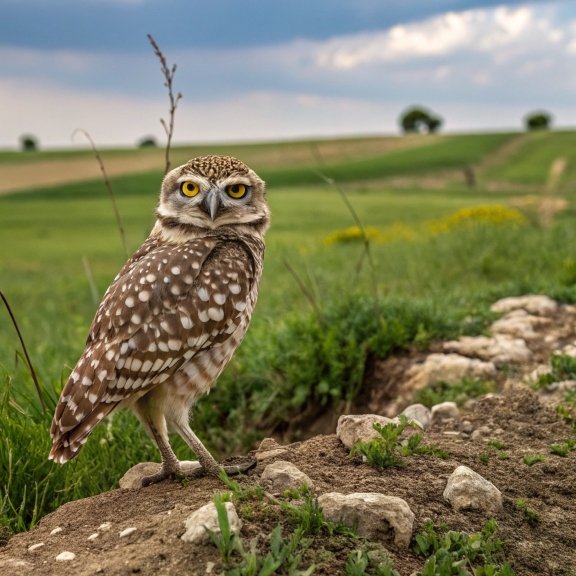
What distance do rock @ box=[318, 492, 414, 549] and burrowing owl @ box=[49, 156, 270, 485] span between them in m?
0.86

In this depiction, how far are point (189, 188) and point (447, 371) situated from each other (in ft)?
8.08

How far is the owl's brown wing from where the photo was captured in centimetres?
374

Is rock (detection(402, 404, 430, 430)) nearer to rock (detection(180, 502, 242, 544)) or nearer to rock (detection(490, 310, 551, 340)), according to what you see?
rock (detection(490, 310, 551, 340))

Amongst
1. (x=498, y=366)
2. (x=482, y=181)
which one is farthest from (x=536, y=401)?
(x=482, y=181)

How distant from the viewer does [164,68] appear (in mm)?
5023

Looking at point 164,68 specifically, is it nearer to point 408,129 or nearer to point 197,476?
point 197,476

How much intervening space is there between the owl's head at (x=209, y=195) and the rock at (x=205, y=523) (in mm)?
1584

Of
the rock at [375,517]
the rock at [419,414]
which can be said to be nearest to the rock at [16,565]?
the rock at [375,517]

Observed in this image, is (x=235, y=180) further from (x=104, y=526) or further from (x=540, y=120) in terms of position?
(x=540, y=120)

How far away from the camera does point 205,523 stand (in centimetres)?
297

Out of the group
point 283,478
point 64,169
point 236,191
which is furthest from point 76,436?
point 64,169

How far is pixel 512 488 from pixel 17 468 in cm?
257

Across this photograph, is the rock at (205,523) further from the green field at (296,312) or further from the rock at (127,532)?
the green field at (296,312)

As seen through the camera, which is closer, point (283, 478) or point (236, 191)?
point (283, 478)
